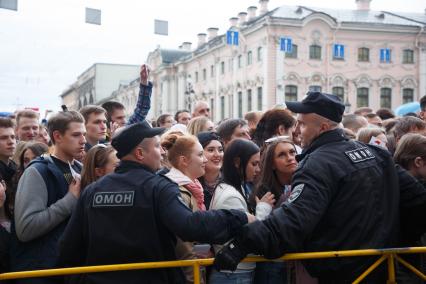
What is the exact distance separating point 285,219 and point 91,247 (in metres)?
1.20

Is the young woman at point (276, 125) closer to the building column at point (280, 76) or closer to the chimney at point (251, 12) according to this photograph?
the building column at point (280, 76)

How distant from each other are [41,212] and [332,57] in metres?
39.4

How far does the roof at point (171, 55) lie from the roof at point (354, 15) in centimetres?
2280

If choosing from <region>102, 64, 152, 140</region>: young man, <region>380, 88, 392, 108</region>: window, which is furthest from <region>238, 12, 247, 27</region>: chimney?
<region>102, 64, 152, 140</region>: young man

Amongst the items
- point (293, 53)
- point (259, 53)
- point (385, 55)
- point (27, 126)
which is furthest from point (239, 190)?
point (385, 55)

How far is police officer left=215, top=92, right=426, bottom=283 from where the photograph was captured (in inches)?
123

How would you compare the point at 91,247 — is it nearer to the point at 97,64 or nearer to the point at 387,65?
the point at 387,65

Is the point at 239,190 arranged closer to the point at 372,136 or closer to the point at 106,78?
the point at 372,136

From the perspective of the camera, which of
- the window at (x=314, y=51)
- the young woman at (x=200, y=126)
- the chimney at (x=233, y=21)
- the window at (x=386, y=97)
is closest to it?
the young woman at (x=200, y=126)

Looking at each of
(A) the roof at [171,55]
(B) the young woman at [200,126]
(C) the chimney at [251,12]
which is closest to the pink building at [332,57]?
(C) the chimney at [251,12]

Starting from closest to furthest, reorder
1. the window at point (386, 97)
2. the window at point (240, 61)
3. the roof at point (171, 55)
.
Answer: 1. the window at point (386, 97)
2. the window at point (240, 61)
3. the roof at point (171, 55)

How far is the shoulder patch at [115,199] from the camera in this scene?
3152 millimetres

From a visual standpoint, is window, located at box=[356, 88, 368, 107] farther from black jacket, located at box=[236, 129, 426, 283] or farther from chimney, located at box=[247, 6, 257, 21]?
black jacket, located at box=[236, 129, 426, 283]

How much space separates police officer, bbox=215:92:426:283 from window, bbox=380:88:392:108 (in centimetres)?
4106
